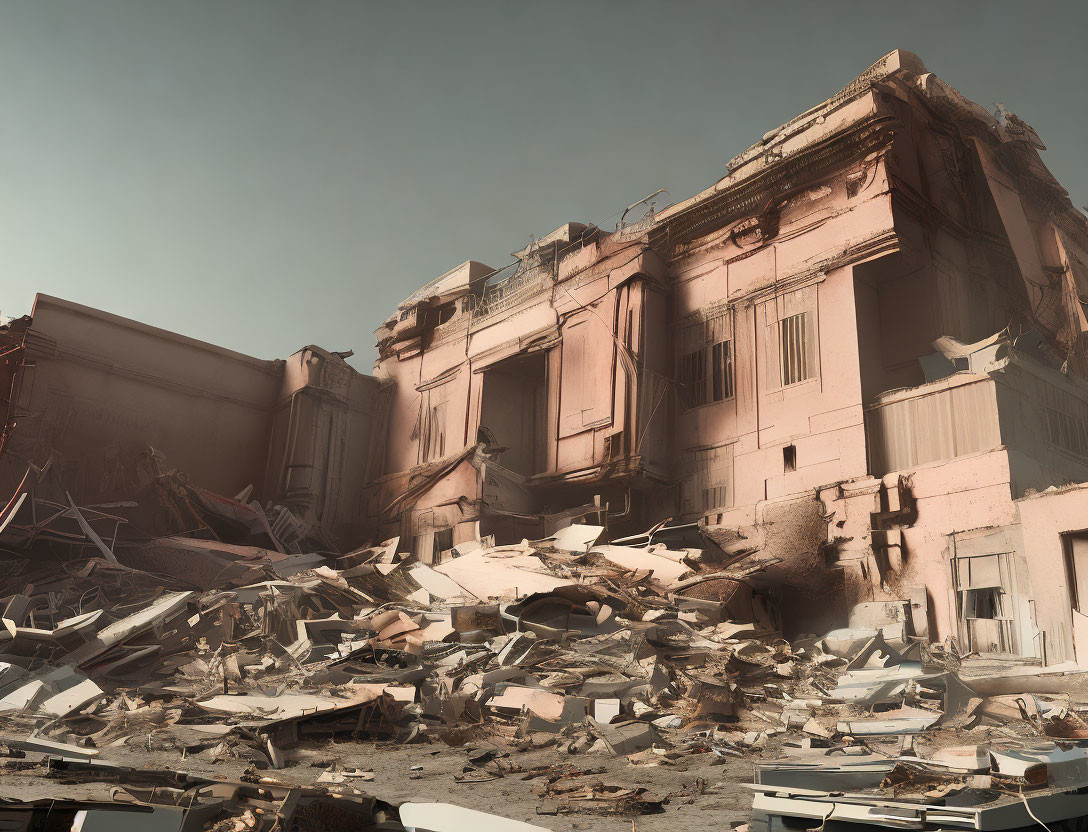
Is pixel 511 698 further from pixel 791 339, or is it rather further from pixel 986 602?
pixel 791 339

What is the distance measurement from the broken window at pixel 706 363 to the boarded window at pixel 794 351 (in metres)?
1.23

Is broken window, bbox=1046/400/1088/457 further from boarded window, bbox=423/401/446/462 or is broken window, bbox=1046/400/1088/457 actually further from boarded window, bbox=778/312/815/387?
boarded window, bbox=423/401/446/462

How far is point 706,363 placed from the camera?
1669cm

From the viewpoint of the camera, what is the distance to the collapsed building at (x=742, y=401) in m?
12.6

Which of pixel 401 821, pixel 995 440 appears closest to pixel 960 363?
pixel 995 440

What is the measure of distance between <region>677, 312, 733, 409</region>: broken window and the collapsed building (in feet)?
0.20

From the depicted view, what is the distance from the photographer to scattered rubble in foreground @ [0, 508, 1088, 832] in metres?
4.12

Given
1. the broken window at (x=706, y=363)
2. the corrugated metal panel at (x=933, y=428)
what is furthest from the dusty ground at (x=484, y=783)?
the broken window at (x=706, y=363)

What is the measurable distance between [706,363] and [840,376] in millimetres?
3179

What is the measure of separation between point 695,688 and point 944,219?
11.8 meters

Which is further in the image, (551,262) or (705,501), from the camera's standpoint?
(551,262)

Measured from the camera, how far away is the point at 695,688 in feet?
24.9

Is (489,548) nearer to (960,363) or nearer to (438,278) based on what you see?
(960,363)

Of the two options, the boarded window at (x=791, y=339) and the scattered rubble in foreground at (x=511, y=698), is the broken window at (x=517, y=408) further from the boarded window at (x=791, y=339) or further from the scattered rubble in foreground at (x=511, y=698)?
the scattered rubble in foreground at (x=511, y=698)
